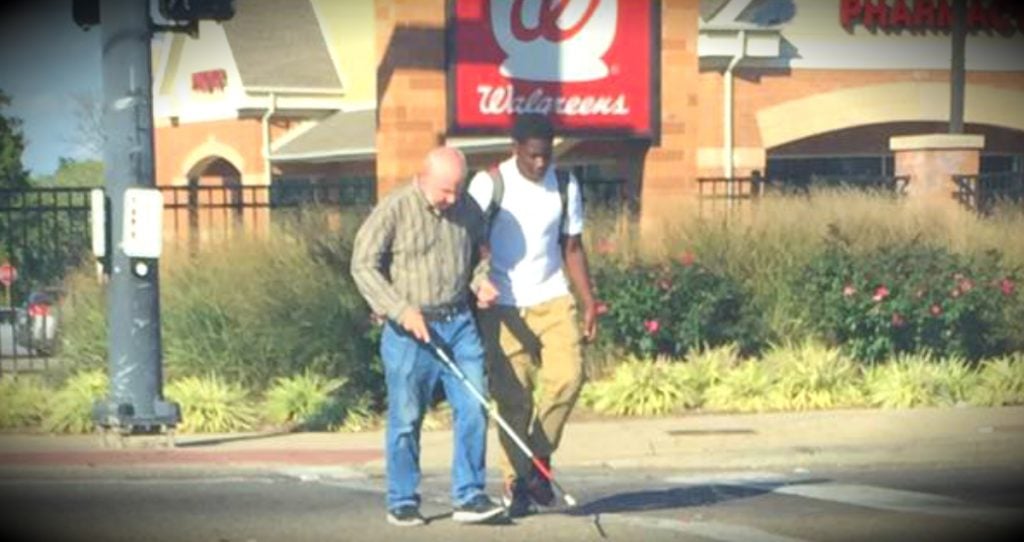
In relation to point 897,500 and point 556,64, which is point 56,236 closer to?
point 556,64

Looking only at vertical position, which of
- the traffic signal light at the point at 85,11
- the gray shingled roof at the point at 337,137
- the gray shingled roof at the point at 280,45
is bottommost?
the gray shingled roof at the point at 337,137

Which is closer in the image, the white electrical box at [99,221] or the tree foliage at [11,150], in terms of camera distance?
the white electrical box at [99,221]

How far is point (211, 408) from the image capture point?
1329 cm

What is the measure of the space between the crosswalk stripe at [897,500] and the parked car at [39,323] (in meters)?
7.73

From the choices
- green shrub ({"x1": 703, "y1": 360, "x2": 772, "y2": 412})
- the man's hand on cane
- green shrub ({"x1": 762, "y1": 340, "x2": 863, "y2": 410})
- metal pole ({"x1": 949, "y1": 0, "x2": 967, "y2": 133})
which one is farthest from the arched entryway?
metal pole ({"x1": 949, "y1": 0, "x2": 967, "y2": 133})

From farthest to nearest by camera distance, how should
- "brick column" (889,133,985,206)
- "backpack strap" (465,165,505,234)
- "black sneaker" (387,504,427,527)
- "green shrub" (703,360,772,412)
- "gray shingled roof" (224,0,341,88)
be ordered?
"gray shingled roof" (224,0,341,88) → "brick column" (889,133,985,206) → "green shrub" (703,360,772,412) → "backpack strap" (465,165,505,234) → "black sneaker" (387,504,427,527)

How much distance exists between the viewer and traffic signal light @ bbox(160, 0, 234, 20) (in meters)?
12.7

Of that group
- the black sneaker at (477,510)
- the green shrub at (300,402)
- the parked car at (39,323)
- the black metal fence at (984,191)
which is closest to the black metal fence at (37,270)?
the parked car at (39,323)

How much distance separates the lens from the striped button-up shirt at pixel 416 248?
8.66 metres

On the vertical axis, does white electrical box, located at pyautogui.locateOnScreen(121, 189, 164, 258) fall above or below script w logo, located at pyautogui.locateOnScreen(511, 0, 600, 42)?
below

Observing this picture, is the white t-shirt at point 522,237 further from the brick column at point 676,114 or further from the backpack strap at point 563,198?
the brick column at point 676,114

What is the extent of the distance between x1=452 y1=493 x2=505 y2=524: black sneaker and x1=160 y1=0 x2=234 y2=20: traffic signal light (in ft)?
16.9

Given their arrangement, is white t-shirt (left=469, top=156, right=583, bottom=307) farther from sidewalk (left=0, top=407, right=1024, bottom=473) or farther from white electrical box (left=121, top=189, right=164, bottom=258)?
white electrical box (left=121, top=189, right=164, bottom=258)

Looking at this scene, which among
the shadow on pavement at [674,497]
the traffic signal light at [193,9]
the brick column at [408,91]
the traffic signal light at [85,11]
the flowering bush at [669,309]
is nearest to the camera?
the shadow on pavement at [674,497]
